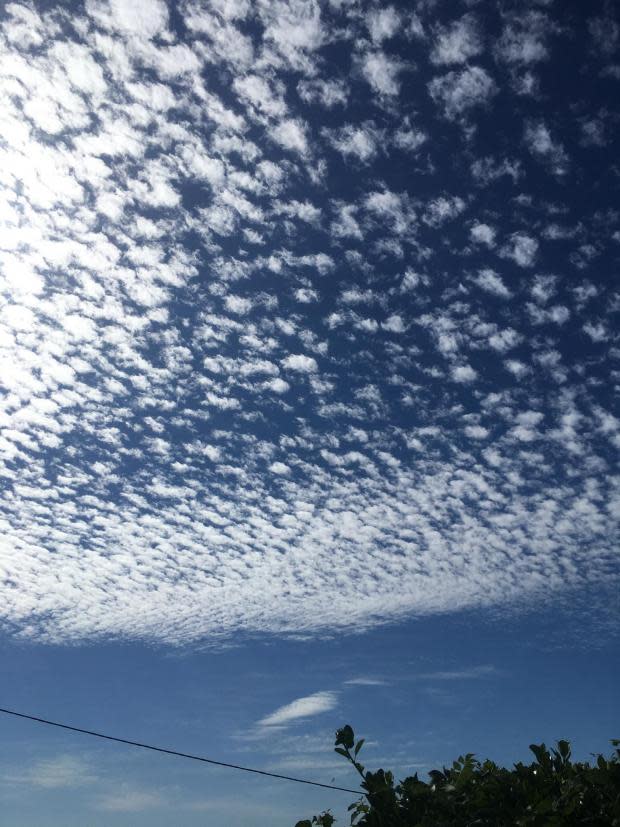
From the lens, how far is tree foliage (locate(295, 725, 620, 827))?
20.0ft

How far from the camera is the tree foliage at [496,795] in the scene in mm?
6102

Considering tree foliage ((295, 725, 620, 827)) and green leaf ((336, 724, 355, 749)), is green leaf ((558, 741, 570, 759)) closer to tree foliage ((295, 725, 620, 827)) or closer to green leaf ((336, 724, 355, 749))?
tree foliage ((295, 725, 620, 827))

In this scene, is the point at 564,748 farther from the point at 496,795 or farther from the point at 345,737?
the point at 345,737

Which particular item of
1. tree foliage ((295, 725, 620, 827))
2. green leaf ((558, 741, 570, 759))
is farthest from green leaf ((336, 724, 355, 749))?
green leaf ((558, 741, 570, 759))

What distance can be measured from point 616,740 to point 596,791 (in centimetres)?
60

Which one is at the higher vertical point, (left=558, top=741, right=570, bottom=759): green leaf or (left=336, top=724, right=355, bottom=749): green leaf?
(left=336, top=724, right=355, bottom=749): green leaf

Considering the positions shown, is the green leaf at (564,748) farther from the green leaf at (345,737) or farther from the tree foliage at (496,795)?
the green leaf at (345,737)

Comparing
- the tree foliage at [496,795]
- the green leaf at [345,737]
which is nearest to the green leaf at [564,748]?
the tree foliage at [496,795]

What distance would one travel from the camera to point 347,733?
6949 mm

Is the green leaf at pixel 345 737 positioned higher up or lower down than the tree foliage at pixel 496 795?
higher up

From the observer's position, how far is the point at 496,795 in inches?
257

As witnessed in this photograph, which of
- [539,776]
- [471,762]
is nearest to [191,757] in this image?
[471,762]

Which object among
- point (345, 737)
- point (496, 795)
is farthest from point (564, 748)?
point (345, 737)

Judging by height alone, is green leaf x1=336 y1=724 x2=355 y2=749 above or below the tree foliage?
above
